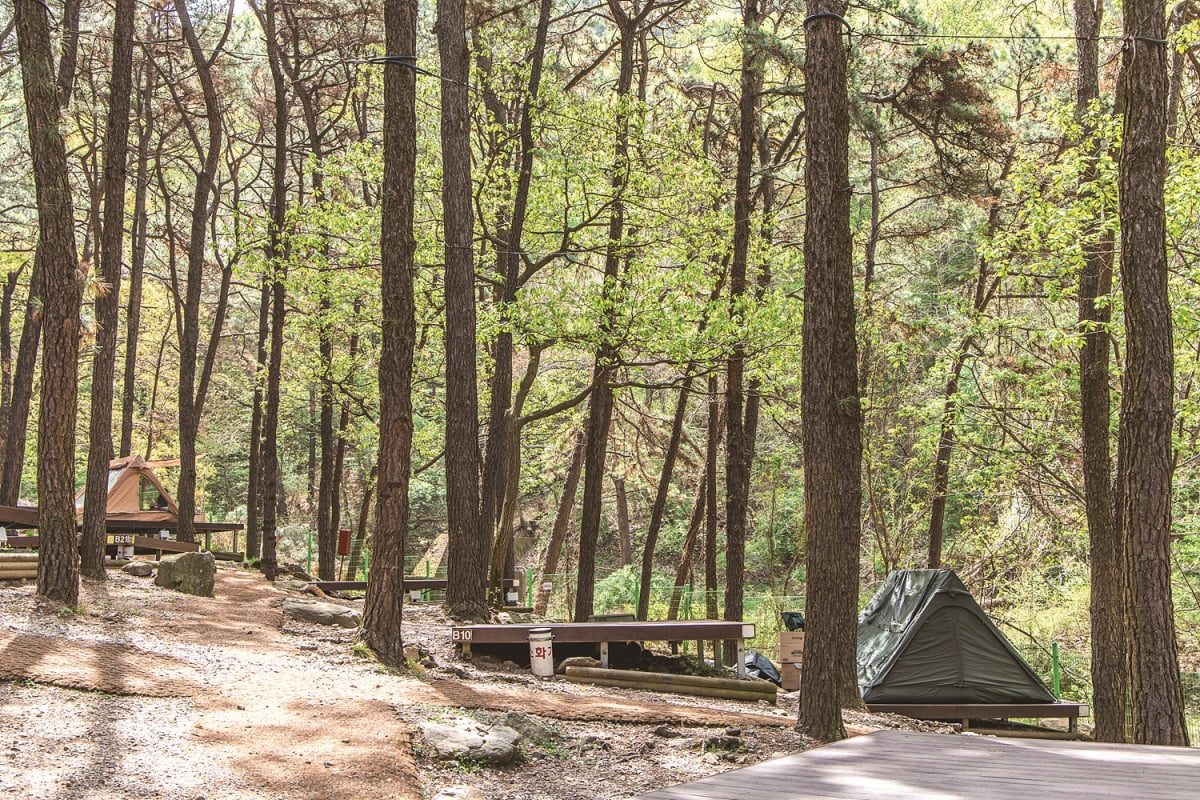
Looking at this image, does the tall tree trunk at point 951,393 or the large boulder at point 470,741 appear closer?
the large boulder at point 470,741

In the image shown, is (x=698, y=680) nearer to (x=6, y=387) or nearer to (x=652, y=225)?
(x=652, y=225)

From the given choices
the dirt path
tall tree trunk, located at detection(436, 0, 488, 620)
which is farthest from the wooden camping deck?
tall tree trunk, located at detection(436, 0, 488, 620)

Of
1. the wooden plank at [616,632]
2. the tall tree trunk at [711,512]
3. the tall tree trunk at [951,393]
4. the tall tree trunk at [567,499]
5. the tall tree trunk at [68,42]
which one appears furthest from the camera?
the tall tree trunk at [567,499]

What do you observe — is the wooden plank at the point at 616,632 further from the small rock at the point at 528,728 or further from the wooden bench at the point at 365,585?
the wooden bench at the point at 365,585

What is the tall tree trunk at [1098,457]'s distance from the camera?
35.6 ft

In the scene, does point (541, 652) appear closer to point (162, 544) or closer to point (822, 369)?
point (822, 369)

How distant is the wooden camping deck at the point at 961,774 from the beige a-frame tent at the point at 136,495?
19954mm

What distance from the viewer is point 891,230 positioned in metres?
20.8

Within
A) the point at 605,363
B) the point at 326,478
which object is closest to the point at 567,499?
the point at 326,478

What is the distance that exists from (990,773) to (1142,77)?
6156 mm

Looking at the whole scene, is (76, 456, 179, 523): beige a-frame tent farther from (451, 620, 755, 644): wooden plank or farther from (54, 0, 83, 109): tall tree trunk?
(451, 620, 755, 644): wooden plank

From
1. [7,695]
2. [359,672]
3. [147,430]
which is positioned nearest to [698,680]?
[359,672]

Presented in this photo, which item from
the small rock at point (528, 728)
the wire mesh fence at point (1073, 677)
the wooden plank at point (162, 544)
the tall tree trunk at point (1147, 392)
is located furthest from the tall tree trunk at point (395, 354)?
the wooden plank at point (162, 544)

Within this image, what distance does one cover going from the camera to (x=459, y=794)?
5.59 m
